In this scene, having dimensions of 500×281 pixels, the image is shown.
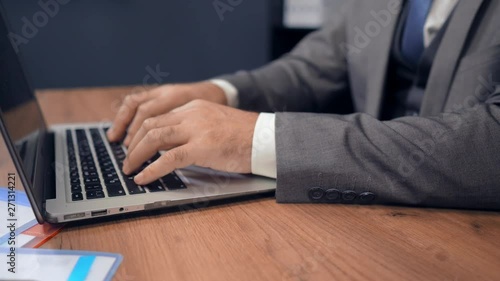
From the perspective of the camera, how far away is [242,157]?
0.62 meters

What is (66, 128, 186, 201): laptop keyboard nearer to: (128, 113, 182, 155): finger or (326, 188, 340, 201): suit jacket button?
(128, 113, 182, 155): finger

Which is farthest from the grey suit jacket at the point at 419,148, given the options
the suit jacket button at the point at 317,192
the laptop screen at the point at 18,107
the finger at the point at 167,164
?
the laptop screen at the point at 18,107

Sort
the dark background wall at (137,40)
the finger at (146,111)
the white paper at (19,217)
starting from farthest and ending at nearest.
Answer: the dark background wall at (137,40) < the finger at (146,111) < the white paper at (19,217)

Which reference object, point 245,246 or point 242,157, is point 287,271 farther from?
point 242,157

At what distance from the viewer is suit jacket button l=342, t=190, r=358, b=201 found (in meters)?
0.59

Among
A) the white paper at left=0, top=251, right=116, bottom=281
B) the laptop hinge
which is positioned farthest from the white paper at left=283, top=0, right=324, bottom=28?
the white paper at left=0, top=251, right=116, bottom=281

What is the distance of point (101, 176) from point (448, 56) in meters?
0.61

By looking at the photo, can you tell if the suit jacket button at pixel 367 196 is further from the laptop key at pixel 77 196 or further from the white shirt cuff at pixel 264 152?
the laptop key at pixel 77 196

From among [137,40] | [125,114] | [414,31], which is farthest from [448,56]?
[137,40]

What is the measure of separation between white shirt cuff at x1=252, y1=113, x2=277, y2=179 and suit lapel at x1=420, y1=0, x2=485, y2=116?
1.19ft

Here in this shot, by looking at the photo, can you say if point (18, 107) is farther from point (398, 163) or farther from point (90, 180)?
point (398, 163)

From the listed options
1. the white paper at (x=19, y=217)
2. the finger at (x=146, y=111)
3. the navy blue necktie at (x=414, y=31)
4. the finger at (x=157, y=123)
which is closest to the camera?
the white paper at (x=19, y=217)

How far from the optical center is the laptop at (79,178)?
0.53 m

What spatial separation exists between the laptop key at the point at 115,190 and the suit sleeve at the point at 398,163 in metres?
0.21
